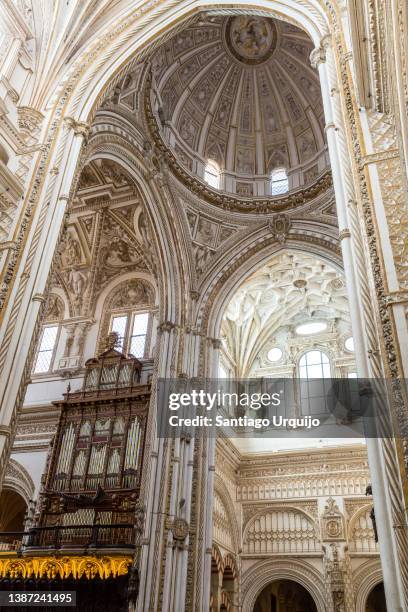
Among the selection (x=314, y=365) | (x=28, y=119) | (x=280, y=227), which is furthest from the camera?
(x=314, y=365)

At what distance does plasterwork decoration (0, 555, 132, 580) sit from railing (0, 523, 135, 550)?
1.22 feet

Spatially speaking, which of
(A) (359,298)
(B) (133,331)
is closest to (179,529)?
(B) (133,331)

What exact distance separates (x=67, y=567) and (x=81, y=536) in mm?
1088

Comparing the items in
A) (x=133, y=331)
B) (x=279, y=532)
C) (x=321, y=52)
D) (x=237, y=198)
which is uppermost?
(x=237, y=198)

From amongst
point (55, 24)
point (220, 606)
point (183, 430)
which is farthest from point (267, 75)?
point (220, 606)

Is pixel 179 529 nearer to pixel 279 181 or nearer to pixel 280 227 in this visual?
pixel 280 227

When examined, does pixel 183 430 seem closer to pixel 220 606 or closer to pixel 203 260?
pixel 203 260

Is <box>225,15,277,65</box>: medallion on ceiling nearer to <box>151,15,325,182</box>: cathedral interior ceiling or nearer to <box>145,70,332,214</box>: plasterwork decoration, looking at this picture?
<box>151,15,325,182</box>: cathedral interior ceiling

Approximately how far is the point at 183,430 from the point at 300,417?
8027 mm

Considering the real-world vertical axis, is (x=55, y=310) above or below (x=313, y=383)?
above

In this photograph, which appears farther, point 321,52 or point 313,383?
point 313,383

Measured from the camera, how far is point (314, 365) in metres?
21.3

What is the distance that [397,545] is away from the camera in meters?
4.38

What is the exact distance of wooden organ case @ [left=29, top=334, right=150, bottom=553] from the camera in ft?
41.3
